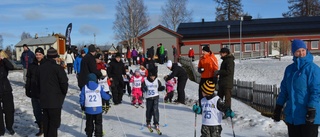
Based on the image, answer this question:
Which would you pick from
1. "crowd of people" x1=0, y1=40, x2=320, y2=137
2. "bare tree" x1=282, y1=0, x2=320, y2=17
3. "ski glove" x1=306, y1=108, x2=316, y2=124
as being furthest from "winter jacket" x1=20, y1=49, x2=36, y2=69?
"bare tree" x1=282, y1=0, x2=320, y2=17

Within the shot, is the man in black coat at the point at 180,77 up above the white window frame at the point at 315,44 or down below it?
below

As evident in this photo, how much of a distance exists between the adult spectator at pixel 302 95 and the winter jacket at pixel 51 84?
4.17m

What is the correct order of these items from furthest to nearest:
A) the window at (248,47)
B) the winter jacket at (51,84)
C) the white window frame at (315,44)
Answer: the window at (248,47)
the white window frame at (315,44)
the winter jacket at (51,84)

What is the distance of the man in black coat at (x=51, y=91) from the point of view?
6.74m

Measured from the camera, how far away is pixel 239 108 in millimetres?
11773

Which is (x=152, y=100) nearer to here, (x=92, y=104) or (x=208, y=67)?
(x=208, y=67)

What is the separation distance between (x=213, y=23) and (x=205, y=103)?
1842 inches

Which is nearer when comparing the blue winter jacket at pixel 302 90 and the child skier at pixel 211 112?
the blue winter jacket at pixel 302 90

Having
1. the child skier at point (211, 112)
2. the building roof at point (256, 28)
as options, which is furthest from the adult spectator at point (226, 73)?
the building roof at point (256, 28)

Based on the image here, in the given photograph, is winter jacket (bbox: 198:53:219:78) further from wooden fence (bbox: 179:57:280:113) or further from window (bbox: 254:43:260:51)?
window (bbox: 254:43:260:51)

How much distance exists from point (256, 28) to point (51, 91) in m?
45.5

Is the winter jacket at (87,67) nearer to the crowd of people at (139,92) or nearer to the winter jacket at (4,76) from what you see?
the crowd of people at (139,92)

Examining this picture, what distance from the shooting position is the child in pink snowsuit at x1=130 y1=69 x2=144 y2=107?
12.0 metres

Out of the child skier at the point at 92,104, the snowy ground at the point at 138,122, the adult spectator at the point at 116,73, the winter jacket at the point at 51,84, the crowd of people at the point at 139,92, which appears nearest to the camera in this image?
the crowd of people at the point at 139,92
